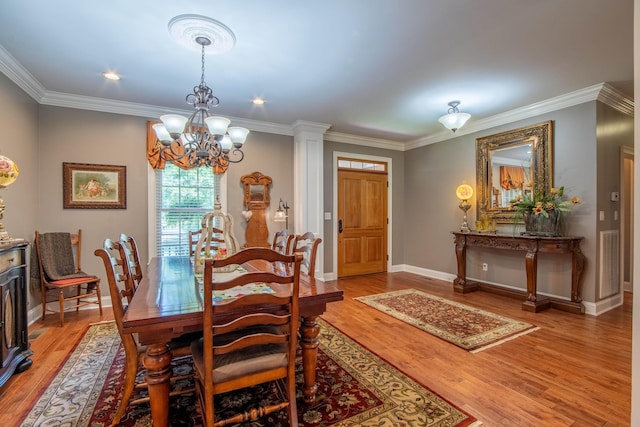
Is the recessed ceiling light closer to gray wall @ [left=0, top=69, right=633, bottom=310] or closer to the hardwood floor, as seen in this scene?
gray wall @ [left=0, top=69, right=633, bottom=310]

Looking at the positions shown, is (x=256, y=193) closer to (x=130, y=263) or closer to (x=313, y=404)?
(x=130, y=263)

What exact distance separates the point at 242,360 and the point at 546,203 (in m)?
3.90

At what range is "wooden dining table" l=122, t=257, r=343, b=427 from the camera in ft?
4.63

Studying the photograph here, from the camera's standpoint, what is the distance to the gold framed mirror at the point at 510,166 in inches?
154

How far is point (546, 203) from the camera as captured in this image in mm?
3664

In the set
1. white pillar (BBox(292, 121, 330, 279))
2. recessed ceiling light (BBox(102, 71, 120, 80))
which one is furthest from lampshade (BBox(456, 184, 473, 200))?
recessed ceiling light (BBox(102, 71, 120, 80))

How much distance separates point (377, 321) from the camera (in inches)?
131

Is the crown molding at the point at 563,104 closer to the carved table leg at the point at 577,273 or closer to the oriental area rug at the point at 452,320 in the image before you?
the carved table leg at the point at 577,273

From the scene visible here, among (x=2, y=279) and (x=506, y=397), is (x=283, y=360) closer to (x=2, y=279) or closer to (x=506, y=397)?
(x=506, y=397)

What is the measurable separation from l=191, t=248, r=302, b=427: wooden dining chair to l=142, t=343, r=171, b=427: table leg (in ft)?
0.49

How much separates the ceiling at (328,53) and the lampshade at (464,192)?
1.21 meters

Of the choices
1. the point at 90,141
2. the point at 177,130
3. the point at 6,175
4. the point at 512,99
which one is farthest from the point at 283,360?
the point at 512,99

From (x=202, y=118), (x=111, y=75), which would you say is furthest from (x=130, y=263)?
(x=111, y=75)

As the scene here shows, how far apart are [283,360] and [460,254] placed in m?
3.80
